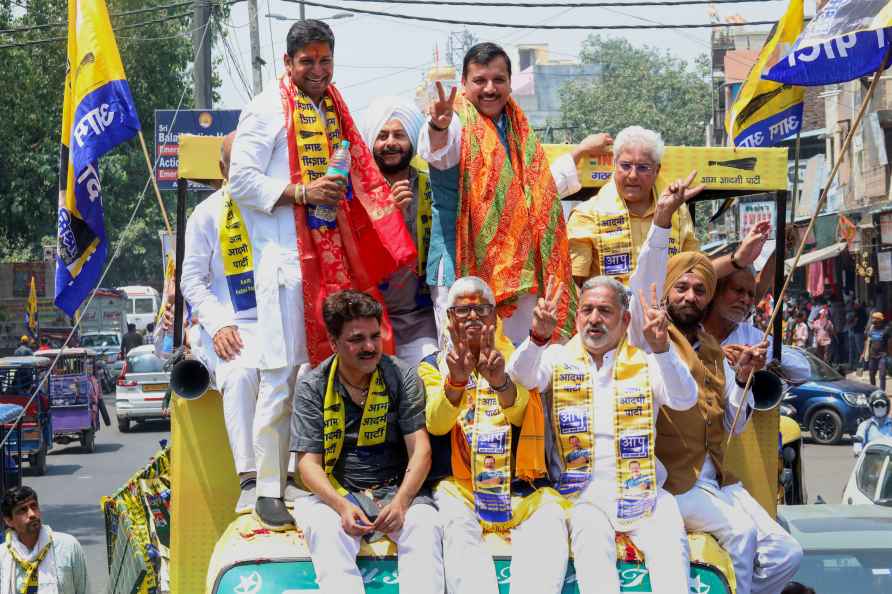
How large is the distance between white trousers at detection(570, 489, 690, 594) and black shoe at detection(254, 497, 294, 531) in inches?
44.3

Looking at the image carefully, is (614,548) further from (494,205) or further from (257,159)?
(257,159)

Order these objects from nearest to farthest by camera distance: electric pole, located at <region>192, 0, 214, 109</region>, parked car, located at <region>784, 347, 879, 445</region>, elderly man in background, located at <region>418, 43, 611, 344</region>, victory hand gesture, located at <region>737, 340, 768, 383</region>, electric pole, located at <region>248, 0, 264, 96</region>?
victory hand gesture, located at <region>737, 340, 768, 383</region>
elderly man in background, located at <region>418, 43, 611, 344</region>
electric pole, located at <region>192, 0, 214, 109</region>
parked car, located at <region>784, 347, 879, 445</region>
electric pole, located at <region>248, 0, 264, 96</region>

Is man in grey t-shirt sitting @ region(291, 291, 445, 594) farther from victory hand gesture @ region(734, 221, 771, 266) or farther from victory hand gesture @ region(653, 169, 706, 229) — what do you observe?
victory hand gesture @ region(734, 221, 771, 266)

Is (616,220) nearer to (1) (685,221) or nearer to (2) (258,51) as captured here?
(1) (685,221)

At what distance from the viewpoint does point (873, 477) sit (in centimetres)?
1162

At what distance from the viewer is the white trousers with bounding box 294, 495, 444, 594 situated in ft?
15.7

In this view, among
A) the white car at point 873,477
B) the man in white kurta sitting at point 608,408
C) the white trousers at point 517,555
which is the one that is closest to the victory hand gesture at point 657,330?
the man in white kurta sitting at point 608,408

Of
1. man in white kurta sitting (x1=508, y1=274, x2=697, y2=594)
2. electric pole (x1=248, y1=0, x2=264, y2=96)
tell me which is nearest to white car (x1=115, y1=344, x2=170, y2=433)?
electric pole (x1=248, y1=0, x2=264, y2=96)

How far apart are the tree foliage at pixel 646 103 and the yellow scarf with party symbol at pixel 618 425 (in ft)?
247

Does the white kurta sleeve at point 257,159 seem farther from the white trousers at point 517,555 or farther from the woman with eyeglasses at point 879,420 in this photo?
the woman with eyeglasses at point 879,420

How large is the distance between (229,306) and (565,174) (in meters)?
1.75

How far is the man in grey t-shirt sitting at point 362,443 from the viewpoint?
4969 mm

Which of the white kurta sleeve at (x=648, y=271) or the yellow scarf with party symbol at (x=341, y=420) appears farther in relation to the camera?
the white kurta sleeve at (x=648, y=271)

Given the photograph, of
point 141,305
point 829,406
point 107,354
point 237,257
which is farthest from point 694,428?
point 141,305
